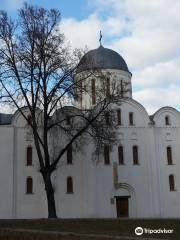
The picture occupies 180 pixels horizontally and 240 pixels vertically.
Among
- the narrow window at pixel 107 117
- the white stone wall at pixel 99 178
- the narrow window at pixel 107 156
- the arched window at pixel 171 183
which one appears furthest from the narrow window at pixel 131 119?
the narrow window at pixel 107 117

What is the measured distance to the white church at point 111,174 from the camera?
119ft

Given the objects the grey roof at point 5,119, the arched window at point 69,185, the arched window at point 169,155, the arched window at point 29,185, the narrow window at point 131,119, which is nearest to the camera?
the arched window at point 29,185

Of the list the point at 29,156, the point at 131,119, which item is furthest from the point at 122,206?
the point at 29,156

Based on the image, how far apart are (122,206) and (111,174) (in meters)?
3.16

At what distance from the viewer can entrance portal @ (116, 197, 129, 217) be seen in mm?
37656

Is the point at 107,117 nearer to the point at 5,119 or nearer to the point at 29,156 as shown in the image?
the point at 29,156

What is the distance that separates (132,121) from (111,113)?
8.28m

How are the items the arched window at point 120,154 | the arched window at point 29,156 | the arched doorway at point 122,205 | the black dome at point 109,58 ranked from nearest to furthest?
the arched window at point 29,156 → the arched doorway at point 122,205 → the arched window at point 120,154 → the black dome at point 109,58

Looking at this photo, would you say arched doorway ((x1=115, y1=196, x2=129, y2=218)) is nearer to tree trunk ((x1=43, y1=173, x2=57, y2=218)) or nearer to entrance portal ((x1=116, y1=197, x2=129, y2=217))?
entrance portal ((x1=116, y1=197, x2=129, y2=217))

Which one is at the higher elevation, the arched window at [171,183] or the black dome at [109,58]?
the black dome at [109,58]

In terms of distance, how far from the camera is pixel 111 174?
37562mm

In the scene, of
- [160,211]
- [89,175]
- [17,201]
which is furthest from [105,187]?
[17,201]

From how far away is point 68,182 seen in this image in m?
37.2

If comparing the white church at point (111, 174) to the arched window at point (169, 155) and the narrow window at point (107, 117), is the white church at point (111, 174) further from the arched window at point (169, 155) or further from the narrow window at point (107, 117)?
the narrow window at point (107, 117)
